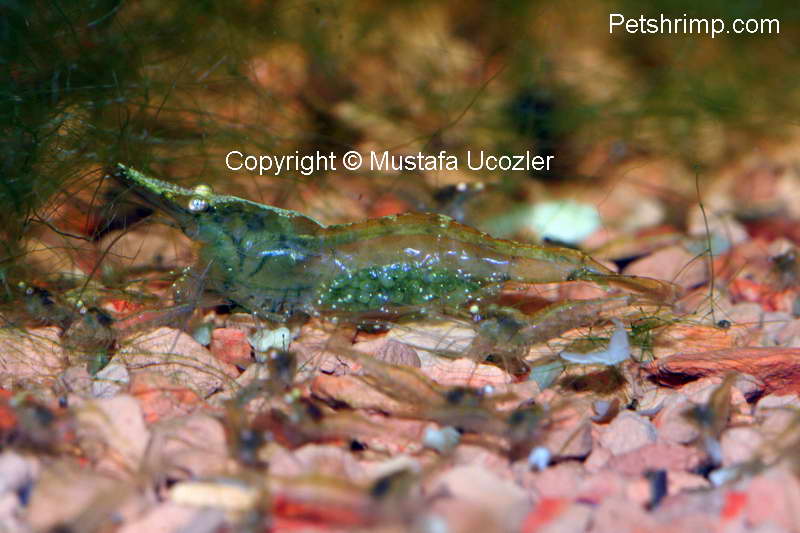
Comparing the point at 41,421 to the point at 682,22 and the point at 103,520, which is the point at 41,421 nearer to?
the point at 103,520

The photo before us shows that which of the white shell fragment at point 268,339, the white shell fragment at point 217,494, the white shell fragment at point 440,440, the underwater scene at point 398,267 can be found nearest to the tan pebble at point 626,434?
the underwater scene at point 398,267

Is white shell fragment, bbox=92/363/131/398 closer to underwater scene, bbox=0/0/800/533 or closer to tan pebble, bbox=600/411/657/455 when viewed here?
underwater scene, bbox=0/0/800/533

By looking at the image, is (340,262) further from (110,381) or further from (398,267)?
(110,381)

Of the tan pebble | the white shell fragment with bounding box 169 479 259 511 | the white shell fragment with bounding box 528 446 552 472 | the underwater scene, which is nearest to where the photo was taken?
the white shell fragment with bounding box 169 479 259 511

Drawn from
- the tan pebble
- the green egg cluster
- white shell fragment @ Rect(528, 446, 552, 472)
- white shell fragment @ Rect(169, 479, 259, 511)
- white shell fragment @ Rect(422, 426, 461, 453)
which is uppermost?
the green egg cluster

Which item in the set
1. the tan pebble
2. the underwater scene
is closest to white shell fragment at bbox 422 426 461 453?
the underwater scene

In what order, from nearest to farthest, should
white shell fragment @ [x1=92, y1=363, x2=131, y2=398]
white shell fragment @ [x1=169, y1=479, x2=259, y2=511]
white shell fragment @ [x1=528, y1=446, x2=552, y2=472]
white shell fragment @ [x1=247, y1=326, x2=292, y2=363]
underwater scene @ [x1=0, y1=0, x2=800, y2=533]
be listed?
white shell fragment @ [x1=169, y1=479, x2=259, y2=511] → underwater scene @ [x1=0, y1=0, x2=800, y2=533] → white shell fragment @ [x1=528, y1=446, x2=552, y2=472] → white shell fragment @ [x1=92, y1=363, x2=131, y2=398] → white shell fragment @ [x1=247, y1=326, x2=292, y2=363]

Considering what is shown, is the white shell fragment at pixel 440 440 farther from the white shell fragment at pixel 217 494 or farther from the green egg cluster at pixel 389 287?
the green egg cluster at pixel 389 287
